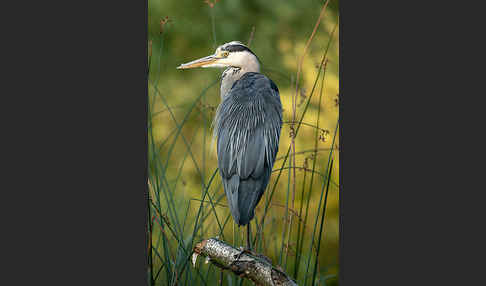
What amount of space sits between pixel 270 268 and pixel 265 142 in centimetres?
81

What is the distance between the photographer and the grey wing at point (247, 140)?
356 centimetres

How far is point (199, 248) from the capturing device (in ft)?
11.8

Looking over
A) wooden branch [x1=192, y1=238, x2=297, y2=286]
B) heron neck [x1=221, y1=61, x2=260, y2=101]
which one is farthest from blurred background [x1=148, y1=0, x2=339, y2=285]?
wooden branch [x1=192, y1=238, x2=297, y2=286]

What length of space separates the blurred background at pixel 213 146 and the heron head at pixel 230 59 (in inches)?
1.8

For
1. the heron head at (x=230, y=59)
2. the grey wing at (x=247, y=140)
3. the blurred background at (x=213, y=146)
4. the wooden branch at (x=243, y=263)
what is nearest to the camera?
the wooden branch at (x=243, y=263)

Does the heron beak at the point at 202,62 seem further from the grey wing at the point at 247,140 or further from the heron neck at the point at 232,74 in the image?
the grey wing at the point at 247,140

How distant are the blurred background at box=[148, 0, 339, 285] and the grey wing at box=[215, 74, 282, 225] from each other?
0.28 feet

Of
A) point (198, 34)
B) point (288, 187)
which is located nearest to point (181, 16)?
point (198, 34)

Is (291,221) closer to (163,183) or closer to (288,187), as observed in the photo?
(288,187)

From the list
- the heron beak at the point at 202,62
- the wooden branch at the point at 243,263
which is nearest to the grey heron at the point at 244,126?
the heron beak at the point at 202,62

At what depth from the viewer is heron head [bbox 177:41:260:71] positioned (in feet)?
12.7

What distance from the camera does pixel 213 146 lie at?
384 cm

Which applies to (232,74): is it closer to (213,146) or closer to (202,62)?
(202,62)

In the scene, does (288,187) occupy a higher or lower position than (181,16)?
lower
